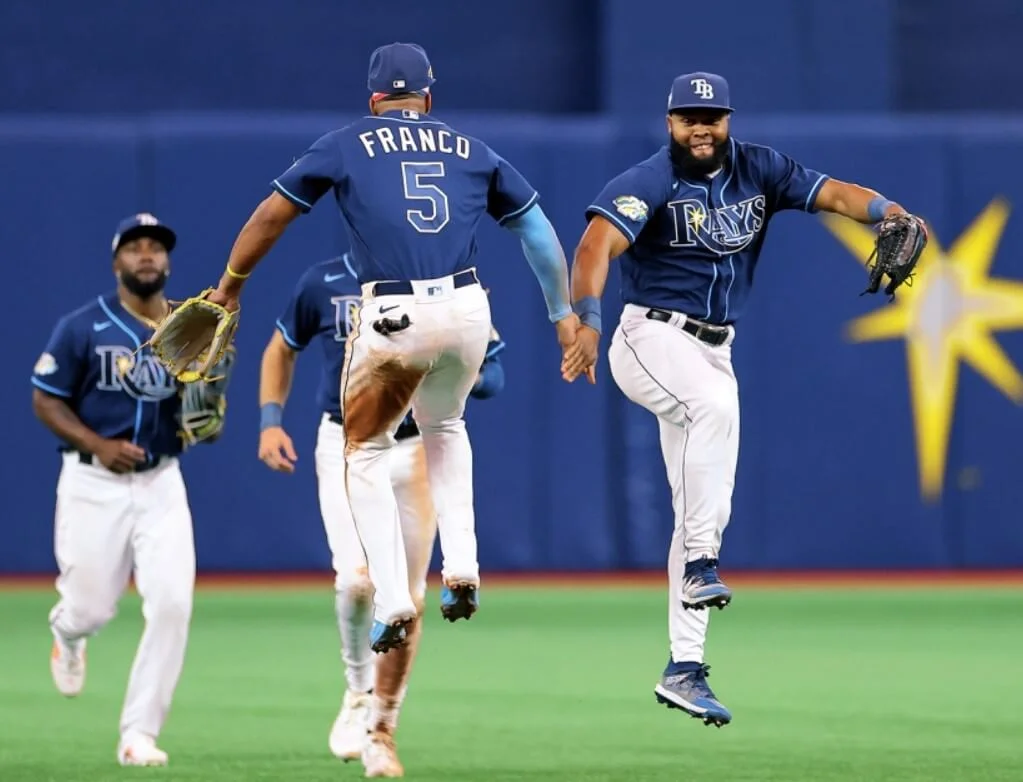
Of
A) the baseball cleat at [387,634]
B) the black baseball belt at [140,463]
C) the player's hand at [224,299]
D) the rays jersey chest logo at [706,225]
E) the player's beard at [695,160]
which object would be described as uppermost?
the player's beard at [695,160]

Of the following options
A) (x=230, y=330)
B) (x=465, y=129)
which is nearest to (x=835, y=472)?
(x=465, y=129)

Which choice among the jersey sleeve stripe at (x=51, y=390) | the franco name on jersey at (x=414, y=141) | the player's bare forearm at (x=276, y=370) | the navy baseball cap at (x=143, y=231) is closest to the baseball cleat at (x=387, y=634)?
the franco name on jersey at (x=414, y=141)

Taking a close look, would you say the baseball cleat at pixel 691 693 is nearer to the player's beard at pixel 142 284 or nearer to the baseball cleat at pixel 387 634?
the baseball cleat at pixel 387 634

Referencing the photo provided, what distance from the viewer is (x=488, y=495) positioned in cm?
1627

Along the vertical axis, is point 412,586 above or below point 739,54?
below

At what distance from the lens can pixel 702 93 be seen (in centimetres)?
834

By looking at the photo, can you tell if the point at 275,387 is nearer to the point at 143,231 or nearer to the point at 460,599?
the point at 143,231

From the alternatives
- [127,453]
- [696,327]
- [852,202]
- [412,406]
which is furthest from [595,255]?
[127,453]

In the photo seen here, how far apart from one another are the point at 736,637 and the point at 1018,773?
16.2ft

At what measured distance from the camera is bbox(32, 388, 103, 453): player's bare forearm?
952 centimetres

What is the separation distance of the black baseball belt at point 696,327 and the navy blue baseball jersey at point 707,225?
0.08 ft

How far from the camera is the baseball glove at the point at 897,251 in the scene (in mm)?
8164

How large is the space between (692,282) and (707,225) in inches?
9.8

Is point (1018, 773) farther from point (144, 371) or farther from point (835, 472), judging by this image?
point (835, 472)
